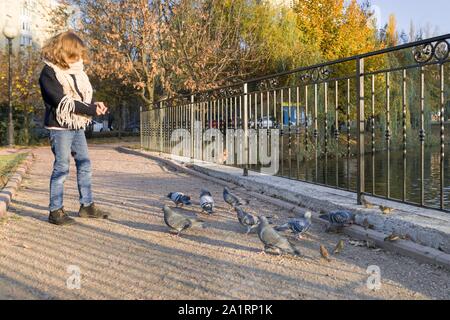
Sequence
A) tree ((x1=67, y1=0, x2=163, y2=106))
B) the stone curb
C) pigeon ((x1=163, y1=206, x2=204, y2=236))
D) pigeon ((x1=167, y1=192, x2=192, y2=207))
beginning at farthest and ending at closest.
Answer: tree ((x1=67, y1=0, x2=163, y2=106))
pigeon ((x1=167, y1=192, x2=192, y2=207))
the stone curb
pigeon ((x1=163, y1=206, x2=204, y2=236))

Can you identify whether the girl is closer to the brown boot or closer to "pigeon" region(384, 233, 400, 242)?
the brown boot

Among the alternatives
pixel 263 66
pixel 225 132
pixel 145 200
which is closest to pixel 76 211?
pixel 145 200

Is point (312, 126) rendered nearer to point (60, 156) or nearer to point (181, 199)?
point (181, 199)

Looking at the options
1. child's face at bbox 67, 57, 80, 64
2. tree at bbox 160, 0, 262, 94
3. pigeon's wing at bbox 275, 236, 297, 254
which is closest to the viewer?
pigeon's wing at bbox 275, 236, 297, 254

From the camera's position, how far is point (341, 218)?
429 centimetres

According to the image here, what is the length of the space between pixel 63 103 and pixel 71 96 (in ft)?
0.52

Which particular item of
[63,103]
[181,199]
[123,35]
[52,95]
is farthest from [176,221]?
[123,35]

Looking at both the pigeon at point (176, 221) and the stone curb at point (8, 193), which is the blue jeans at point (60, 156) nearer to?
the stone curb at point (8, 193)

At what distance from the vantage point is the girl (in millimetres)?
4590

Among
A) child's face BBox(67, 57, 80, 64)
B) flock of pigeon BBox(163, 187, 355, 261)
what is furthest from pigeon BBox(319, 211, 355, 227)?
child's face BBox(67, 57, 80, 64)

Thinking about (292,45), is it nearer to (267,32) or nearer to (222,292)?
(267,32)

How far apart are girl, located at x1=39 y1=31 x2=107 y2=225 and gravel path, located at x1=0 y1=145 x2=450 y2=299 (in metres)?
0.52

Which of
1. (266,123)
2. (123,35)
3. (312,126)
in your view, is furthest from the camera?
(123,35)

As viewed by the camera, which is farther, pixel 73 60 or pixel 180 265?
pixel 73 60
